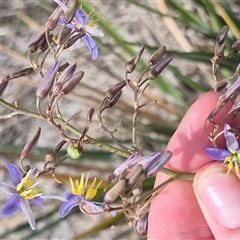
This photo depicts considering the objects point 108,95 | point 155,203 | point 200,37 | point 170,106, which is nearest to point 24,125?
point 170,106

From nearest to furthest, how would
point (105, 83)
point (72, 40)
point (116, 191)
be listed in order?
point (116, 191) < point (72, 40) < point (105, 83)

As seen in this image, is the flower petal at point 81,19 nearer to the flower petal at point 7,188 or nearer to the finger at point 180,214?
the flower petal at point 7,188

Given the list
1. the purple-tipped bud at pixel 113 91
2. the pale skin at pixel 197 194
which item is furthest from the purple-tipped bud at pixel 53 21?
the pale skin at pixel 197 194

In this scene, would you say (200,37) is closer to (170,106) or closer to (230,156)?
(170,106)

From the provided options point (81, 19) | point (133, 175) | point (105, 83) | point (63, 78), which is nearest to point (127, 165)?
point (133, 175)

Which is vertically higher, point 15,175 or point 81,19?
point 81,19

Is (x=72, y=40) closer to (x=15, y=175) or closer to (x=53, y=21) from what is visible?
(x=53, y=21)

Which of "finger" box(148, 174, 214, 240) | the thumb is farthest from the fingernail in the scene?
"finger" box(148, 174, 214, 240)
